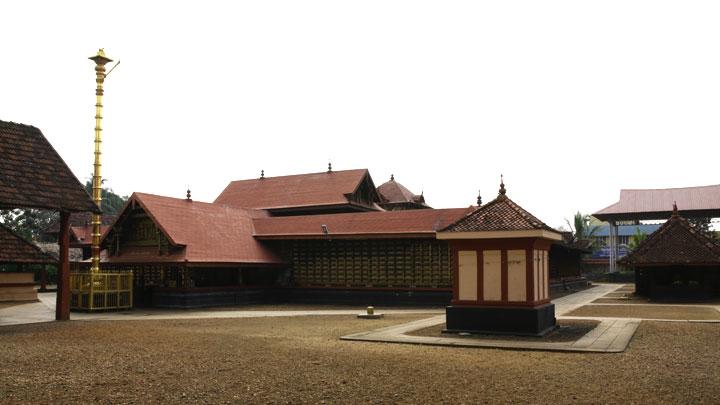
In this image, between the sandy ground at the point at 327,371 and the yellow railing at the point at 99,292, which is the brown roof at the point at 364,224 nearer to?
the yellow railing at the point at 99,292


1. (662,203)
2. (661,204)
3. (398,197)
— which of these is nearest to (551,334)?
(398,197)

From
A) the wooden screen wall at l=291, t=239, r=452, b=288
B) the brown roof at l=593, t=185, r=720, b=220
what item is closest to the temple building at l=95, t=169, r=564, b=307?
the wooden screen wall at l=291, t=239, r=452, b=288

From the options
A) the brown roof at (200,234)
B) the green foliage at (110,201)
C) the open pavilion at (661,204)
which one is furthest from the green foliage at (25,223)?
the open pavilion at (661,204)

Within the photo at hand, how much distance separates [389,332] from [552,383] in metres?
7.20

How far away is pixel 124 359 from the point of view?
12.1 m

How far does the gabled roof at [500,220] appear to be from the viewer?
15969 millimetres

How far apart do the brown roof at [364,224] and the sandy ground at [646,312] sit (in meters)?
6.86

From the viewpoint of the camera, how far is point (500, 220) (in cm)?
1644

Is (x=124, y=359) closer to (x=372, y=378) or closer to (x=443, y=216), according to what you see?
(x=372, y=378)

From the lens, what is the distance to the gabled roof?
16.0 m

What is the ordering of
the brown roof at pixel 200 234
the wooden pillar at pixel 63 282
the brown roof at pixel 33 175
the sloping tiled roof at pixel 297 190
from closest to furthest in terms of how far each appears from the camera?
the brown roof at pixel 33 175 → the wooden pillar at pixel 63 282 → the brown roof at pixel 200 234 → the sloping tiled roof at pixel 297 190

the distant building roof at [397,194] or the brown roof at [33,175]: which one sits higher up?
the distant building roof at [397,194]

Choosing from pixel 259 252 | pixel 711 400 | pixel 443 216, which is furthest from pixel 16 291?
pixel 711 400

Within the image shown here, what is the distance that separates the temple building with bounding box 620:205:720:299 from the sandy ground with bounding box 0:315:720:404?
16.1 metres
